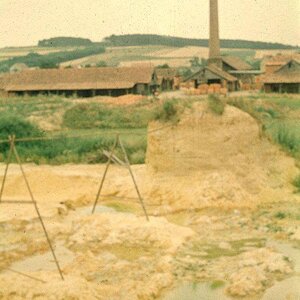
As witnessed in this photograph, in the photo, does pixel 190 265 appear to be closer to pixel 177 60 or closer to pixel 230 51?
pixel 177 60

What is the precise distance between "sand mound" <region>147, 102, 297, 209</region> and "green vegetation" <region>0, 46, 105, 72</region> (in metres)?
60.0

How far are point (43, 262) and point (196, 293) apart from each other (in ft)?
11.0

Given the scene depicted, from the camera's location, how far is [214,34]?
48.9m

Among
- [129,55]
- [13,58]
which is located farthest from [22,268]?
[13,58]

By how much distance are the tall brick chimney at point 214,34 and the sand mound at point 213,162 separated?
31.0 m

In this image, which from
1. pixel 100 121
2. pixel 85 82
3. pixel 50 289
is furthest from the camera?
pixel 85 82

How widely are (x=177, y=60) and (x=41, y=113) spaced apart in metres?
46.3

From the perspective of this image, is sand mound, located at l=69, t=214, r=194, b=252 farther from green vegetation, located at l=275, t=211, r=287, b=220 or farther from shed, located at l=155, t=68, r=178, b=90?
shed, located at l=155, t=68, r=178, b=90

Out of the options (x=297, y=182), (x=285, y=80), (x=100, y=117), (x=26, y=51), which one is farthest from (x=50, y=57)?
(x=297, y=182)

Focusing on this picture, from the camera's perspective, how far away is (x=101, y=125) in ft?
114

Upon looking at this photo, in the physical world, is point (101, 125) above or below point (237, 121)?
below

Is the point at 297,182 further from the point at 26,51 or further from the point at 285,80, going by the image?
the point at 26,51

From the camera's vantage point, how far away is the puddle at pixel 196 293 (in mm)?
9953

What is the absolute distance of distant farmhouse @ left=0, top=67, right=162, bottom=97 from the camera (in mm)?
44500
